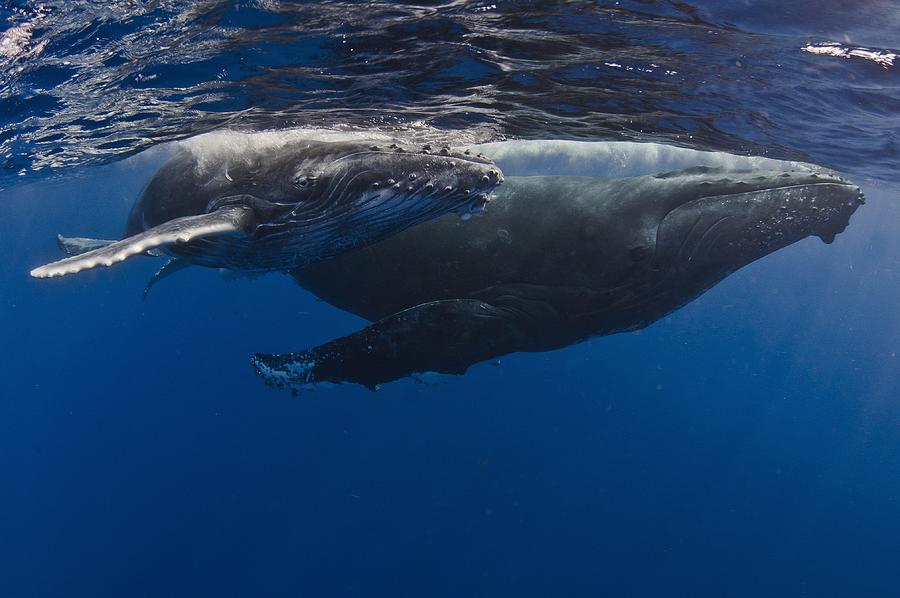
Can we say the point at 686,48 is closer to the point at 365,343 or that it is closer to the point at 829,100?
the point at 829,100

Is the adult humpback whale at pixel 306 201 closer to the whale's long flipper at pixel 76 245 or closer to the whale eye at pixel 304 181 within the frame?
the whale eye at pixel 304 181

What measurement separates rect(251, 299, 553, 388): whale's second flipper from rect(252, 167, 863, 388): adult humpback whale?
0.5 inches

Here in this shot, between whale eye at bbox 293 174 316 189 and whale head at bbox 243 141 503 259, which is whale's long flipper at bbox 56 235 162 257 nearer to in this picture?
whale head at bbox 243 141 503 259

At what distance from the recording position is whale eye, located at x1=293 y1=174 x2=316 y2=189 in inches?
212

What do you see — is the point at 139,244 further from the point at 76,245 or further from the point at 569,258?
the point at 76,245

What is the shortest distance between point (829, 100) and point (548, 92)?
5.64 meters

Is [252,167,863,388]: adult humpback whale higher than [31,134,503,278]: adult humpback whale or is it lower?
lower

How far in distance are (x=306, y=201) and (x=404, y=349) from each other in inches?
66.6

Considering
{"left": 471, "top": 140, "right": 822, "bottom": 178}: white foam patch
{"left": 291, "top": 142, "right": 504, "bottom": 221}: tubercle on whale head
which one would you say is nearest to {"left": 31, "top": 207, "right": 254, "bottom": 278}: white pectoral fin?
{"left": 291, "top": 142, "right": 504, "bottom": 221}: tubercle on whale head

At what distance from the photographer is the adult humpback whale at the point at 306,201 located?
16.3ft

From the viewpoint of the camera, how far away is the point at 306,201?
5.48 meters

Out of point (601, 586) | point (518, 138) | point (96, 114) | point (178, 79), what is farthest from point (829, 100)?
point (601, 586)

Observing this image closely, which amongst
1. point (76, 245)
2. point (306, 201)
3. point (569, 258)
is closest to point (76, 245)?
point (76, 245)

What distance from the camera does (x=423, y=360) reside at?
5.52m
